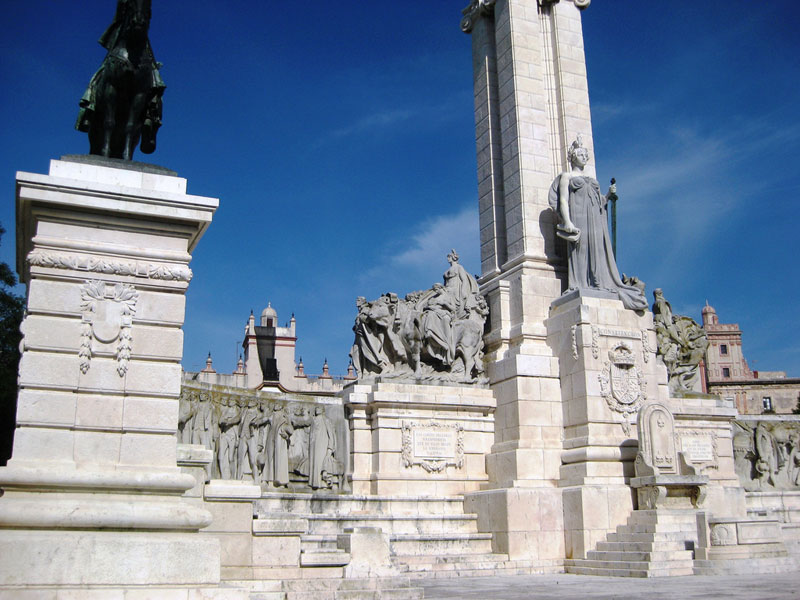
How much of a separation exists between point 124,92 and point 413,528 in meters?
9.82

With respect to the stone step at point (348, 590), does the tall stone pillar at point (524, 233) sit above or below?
above

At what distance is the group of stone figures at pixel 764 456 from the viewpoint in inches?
851

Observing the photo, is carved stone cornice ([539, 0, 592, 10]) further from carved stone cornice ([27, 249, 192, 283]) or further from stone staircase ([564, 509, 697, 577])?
carved stone cornice ([27, 249, 192, 283])

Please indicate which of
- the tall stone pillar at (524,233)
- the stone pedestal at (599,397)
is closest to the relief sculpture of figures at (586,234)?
the stone pedestal at (599,397)

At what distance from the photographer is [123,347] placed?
296 inches

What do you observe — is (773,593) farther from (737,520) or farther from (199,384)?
(199,384)

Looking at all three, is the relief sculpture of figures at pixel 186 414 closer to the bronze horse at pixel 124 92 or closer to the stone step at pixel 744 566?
the bronze horse at pixel 124 92

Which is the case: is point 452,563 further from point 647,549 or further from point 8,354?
point 8,354

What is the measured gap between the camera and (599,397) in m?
16.3

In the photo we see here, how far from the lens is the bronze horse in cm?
855

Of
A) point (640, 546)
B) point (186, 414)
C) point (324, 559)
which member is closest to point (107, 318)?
point (324, 559)

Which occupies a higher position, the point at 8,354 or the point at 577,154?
the point at 577,154

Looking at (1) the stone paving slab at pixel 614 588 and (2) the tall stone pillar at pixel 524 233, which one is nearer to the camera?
(1) the stone paving slab at pixel 614 588

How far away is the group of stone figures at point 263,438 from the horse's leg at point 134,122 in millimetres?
7800
